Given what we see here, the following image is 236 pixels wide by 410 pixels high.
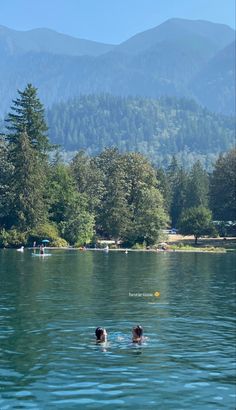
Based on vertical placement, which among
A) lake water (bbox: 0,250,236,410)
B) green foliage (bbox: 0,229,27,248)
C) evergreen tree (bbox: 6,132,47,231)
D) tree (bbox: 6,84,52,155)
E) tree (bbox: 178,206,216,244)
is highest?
tree (bbox: 6,84,52,155)

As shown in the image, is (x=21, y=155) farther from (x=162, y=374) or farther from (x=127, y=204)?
(x=162, y=374)

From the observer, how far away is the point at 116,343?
96.6ft

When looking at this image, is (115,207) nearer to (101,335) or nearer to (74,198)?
(74,198)

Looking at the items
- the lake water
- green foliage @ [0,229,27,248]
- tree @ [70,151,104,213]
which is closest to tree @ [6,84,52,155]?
tree @ [70,151,104,213]

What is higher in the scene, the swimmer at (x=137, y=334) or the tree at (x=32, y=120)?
the tree at (x=32, y=120)

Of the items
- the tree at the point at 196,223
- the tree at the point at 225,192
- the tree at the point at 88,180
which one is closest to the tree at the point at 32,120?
the tree at the point at 88,180

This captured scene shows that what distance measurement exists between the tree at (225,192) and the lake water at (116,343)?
6995 cm

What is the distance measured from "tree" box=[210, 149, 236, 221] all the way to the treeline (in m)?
0.21

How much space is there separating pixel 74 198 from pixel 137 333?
87.3m

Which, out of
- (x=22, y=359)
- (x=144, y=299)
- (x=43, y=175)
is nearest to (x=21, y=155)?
(x=43, y=175)

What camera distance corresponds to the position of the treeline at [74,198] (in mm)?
108938

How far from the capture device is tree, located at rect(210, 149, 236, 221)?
422 ft

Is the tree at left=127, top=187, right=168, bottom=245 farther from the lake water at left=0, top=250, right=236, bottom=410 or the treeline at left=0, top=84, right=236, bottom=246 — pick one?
the lake water at left=0, top=250, right=236, bottom=410

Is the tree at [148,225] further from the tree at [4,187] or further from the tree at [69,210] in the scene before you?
the tree at [4,187]
